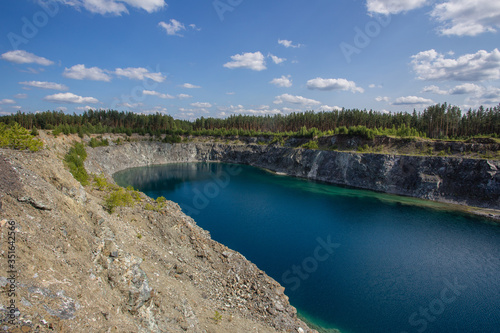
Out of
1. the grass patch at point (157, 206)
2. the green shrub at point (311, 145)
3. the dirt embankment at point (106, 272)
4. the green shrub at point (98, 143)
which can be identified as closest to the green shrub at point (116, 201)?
the dirt embankment at point (106, 272)

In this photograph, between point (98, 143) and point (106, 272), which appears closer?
point (106, 272)

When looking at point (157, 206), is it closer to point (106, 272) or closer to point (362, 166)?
point (106, 272)

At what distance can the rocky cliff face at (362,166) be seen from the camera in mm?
54625

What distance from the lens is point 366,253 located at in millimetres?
32719

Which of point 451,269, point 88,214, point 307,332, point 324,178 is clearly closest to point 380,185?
point 324,178

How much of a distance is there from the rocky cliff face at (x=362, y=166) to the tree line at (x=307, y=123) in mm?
10512

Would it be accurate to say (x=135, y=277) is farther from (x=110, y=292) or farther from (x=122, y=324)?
(x=122, y=324)

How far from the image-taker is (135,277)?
12469 millimetres

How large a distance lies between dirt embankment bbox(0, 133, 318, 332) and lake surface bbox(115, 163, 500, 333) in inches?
284

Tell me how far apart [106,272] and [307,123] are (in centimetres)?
11541

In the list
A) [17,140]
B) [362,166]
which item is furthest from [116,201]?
Answer: [362,166]

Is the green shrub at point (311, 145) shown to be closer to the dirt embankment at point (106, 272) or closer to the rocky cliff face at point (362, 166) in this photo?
the rocky cliff face at point (362, 166)

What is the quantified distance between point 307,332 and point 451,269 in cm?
2290

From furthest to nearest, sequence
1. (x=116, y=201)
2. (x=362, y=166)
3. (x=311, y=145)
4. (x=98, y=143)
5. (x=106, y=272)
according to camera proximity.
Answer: (x=98, y=143) < (x=311, y=145) < (x=362, y=166) < (x=116, y=201) < (x=106, y=272)
